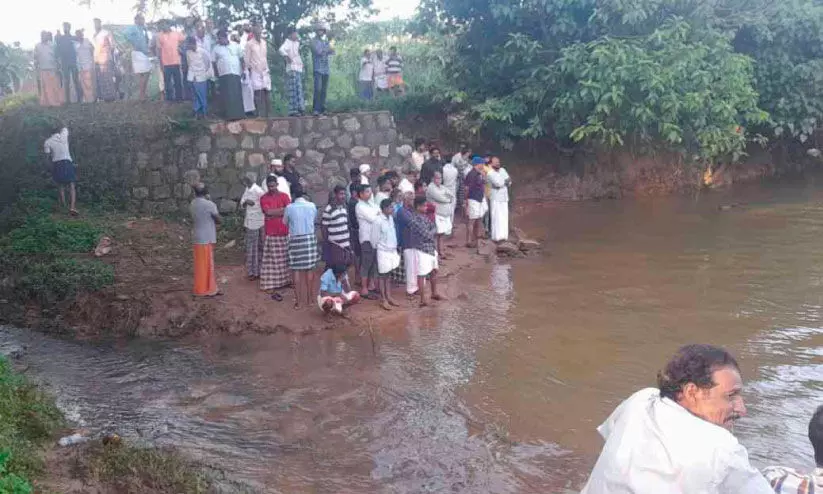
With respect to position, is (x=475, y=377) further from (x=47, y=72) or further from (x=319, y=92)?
(x=47, y=72)

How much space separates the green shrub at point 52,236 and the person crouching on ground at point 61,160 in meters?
0.56

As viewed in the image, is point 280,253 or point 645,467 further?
point 280,253

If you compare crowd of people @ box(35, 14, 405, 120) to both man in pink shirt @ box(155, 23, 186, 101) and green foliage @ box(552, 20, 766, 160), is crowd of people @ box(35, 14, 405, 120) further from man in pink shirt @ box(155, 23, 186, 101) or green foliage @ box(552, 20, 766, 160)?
green foliage @ box(552, 20, 766, 160)

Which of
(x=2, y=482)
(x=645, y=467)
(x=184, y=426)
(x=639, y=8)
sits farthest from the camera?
(x=639, y=8)

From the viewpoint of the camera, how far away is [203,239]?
995 centimetres

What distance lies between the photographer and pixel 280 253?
1016 cm

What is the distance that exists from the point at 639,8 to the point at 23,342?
39.7 feet

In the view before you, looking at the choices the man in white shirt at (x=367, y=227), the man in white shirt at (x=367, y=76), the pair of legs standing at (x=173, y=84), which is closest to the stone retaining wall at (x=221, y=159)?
the pair of legs standing at (x=173, y=84)

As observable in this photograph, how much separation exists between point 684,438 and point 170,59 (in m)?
12.7

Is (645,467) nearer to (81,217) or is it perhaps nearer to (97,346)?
(97,346)

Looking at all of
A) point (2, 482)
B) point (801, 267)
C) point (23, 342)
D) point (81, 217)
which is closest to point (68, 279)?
point (23, 342)

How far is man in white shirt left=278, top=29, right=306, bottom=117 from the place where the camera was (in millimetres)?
13289

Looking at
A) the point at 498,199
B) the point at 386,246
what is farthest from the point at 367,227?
the point at 498,199

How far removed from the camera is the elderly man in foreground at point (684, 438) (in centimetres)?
255
